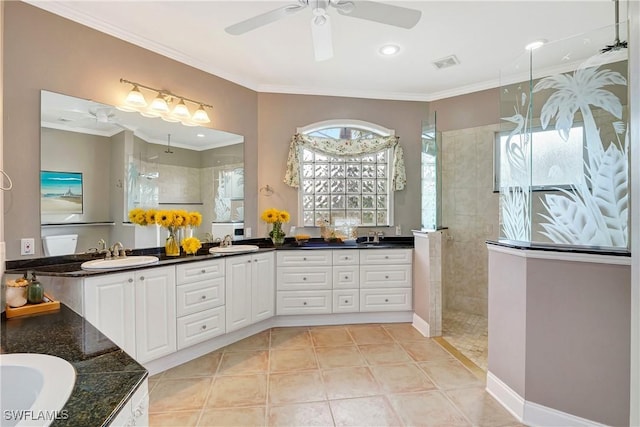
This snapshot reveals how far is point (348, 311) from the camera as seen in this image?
354 cm

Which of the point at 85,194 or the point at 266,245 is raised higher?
the point at 85,194

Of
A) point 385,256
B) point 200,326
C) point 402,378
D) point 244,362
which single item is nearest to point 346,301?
point 385,256

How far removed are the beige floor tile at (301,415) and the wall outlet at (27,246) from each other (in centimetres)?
196

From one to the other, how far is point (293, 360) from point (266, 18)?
261cm

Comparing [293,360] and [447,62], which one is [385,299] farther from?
[447,62]

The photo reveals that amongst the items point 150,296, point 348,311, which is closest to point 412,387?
point 348,311

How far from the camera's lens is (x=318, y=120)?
3.91 metres

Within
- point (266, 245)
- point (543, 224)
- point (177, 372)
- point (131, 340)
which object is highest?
point (543, 224)

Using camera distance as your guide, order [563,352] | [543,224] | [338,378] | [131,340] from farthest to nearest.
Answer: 1. [338,378]
2. [131,340]
3. [543,224]
4. [563,352]

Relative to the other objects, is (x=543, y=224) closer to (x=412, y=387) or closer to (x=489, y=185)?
(x=412, y=387)

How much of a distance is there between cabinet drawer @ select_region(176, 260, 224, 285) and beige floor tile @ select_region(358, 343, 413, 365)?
152 centimetres

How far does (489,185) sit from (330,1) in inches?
112

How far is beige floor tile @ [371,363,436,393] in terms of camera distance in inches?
90.0

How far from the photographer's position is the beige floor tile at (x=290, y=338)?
3025 millimetres
